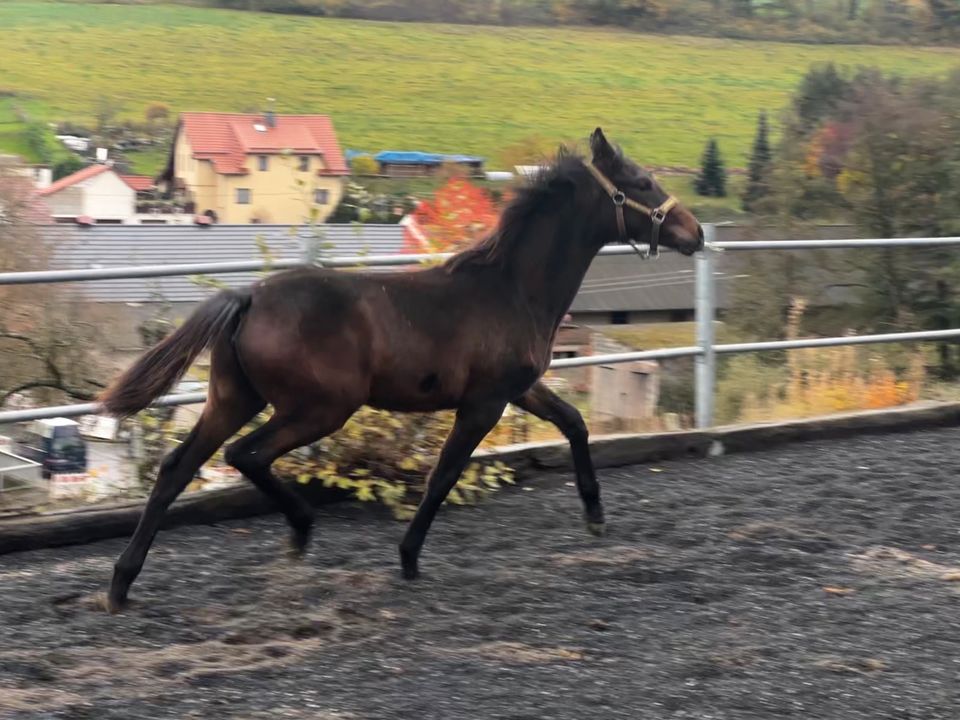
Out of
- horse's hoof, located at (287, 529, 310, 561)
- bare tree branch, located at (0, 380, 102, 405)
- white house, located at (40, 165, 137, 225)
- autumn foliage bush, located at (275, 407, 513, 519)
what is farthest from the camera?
white house, located at (40, 165, 137, 225)

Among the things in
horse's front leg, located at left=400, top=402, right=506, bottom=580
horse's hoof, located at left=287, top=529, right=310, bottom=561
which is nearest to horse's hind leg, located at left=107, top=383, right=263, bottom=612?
horse's hoof, located at left=287, top=529, right=310, bottom=561

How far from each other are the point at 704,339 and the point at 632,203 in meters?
2.26

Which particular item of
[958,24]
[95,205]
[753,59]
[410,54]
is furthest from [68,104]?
[958,24]

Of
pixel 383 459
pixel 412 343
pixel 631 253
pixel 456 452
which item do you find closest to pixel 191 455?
pixel 412 343

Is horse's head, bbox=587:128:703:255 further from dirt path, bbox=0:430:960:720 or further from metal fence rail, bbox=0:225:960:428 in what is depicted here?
dirt path, bbox=0:430:960:720

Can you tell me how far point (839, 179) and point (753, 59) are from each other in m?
27.5

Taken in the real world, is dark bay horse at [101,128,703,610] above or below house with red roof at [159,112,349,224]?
above

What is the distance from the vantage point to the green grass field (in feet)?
138

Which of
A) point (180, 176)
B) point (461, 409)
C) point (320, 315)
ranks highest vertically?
point (320, 315)

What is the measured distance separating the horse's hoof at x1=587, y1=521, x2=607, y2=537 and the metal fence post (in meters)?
2.12

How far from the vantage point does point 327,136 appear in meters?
39.7

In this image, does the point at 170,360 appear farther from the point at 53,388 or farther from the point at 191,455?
the point at 53,388

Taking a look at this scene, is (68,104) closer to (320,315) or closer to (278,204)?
(278,204)

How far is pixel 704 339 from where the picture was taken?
24.4 ft
